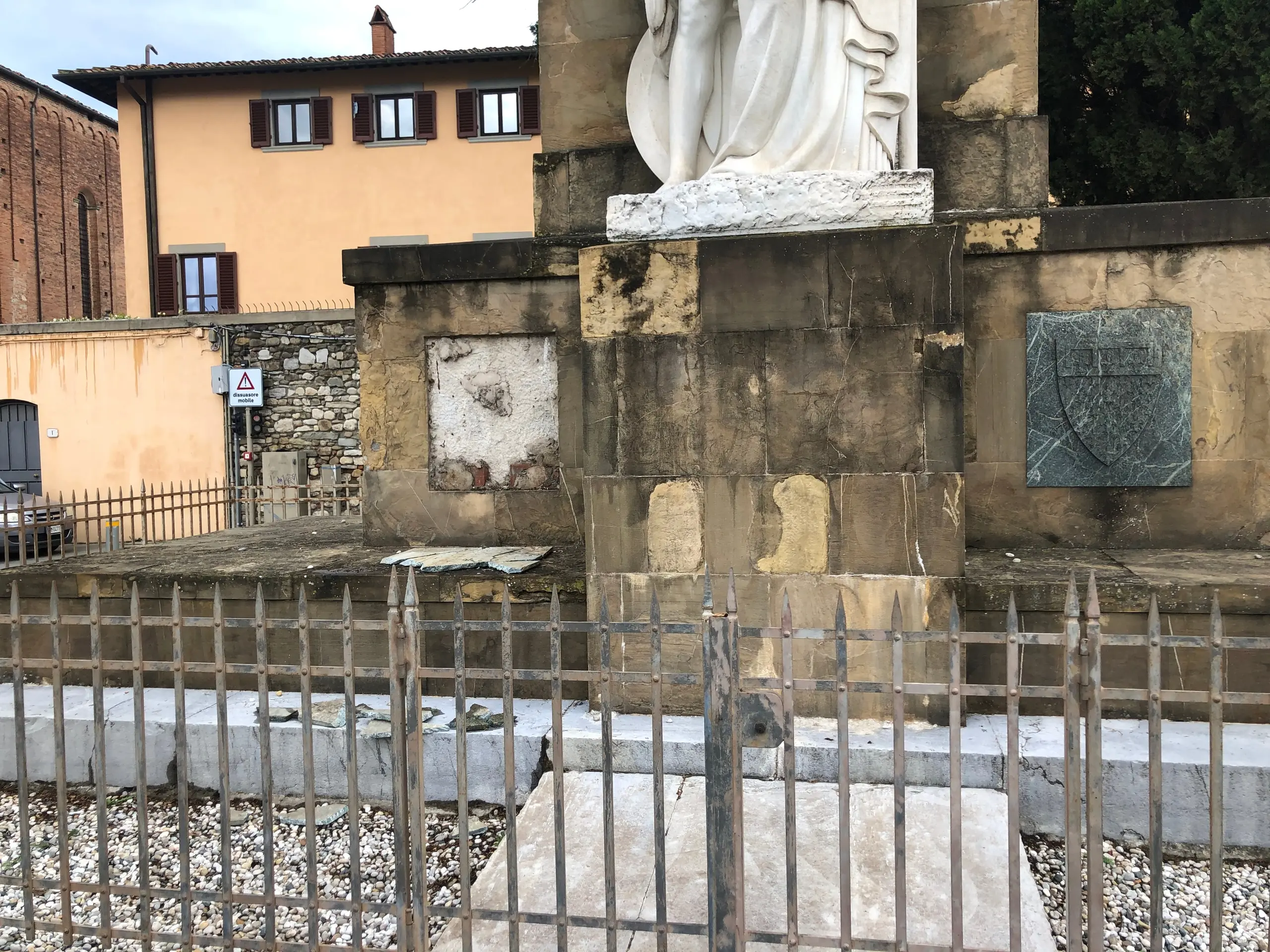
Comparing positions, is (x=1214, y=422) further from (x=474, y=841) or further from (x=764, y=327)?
(x=474, y=841)

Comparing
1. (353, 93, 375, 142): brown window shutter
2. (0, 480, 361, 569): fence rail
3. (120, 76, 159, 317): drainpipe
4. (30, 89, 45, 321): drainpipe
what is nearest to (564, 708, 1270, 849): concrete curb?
(0, 480, 361, 569): fence rail

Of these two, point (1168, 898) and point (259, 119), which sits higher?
point (259, 119)

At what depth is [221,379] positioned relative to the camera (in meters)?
16.9

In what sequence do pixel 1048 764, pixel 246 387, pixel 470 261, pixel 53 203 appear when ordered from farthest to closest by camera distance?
pixel 53 203 → pixel 246 387 → pixel 470 261 → pixel 1048 764

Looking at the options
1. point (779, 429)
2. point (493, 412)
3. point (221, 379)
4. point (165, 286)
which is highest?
point (165, 286)

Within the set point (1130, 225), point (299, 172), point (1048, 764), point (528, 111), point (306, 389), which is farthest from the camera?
point (299, 172)

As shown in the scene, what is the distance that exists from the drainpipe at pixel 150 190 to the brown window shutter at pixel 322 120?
3.64 m

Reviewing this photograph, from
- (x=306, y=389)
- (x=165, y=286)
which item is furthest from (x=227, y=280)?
(x=306, y=389)

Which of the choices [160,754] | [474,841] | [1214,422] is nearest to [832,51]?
[1214,422]

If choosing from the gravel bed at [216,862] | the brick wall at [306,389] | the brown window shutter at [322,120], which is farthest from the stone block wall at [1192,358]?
the brown window shutter at [322,120]

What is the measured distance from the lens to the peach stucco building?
20922 millimetres

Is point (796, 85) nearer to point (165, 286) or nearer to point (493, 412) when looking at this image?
point (493, 412)

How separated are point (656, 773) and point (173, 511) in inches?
267

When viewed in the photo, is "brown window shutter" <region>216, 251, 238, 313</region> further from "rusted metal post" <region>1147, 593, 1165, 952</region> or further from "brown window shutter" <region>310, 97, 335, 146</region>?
"rusted metal post" <region>1147, 593, 1165, 952</region>
